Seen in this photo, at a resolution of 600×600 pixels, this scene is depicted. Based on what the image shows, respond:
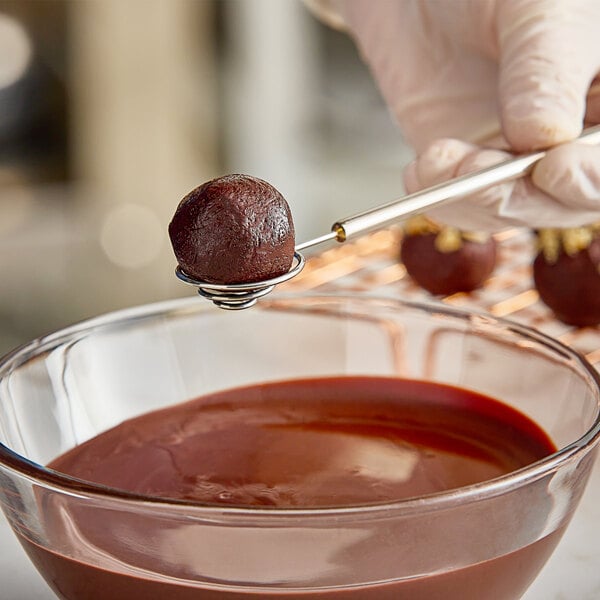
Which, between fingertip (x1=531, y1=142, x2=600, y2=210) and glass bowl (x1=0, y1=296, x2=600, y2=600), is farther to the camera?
fingertip (x1=531, y1=142, x2=600, y2=210)

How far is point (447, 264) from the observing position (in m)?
0.85

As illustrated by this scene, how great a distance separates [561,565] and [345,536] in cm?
18

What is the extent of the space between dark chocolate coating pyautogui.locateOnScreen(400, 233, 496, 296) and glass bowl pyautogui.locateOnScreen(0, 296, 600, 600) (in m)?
0.28

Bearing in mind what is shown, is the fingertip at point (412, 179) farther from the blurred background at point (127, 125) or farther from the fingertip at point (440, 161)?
the blurred background at point (127, 125)

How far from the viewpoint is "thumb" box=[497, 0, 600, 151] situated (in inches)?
22.7

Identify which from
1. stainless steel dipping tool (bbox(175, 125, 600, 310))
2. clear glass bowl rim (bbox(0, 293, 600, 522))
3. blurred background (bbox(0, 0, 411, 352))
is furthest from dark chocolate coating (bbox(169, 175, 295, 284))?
blurred background (bbox(0, 0, 411, 352))

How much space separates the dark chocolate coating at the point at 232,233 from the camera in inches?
17.4

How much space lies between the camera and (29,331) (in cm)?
196

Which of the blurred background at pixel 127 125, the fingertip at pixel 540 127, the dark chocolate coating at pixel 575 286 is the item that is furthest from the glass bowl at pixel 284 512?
the blurred background at pixel 127 125

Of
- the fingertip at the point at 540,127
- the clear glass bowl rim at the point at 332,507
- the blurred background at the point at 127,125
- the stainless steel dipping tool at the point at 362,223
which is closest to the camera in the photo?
the clear glass bowl rim at the point at 332,507

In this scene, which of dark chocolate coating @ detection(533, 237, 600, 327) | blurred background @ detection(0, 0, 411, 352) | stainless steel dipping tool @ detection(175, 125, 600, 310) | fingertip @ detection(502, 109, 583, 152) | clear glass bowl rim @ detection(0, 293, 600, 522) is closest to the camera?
clear glass bowl rim @ detection(0, 293, 600, 522)

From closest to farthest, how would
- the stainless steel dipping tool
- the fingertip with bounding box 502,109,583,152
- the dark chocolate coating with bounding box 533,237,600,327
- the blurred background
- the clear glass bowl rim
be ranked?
1. the clear glass bowl rim
2. the stainless steel dipping tool
3. the fingertip with bounding box 502,109,583,152
4. the dark chocolate coating with bounding box 533,237,600,327
5. the blurred background

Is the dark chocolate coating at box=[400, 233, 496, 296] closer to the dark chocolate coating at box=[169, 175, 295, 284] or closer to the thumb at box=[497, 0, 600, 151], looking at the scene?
the thumb at box=[497, 0, 600, 151]

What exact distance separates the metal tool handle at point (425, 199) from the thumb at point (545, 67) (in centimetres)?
4
